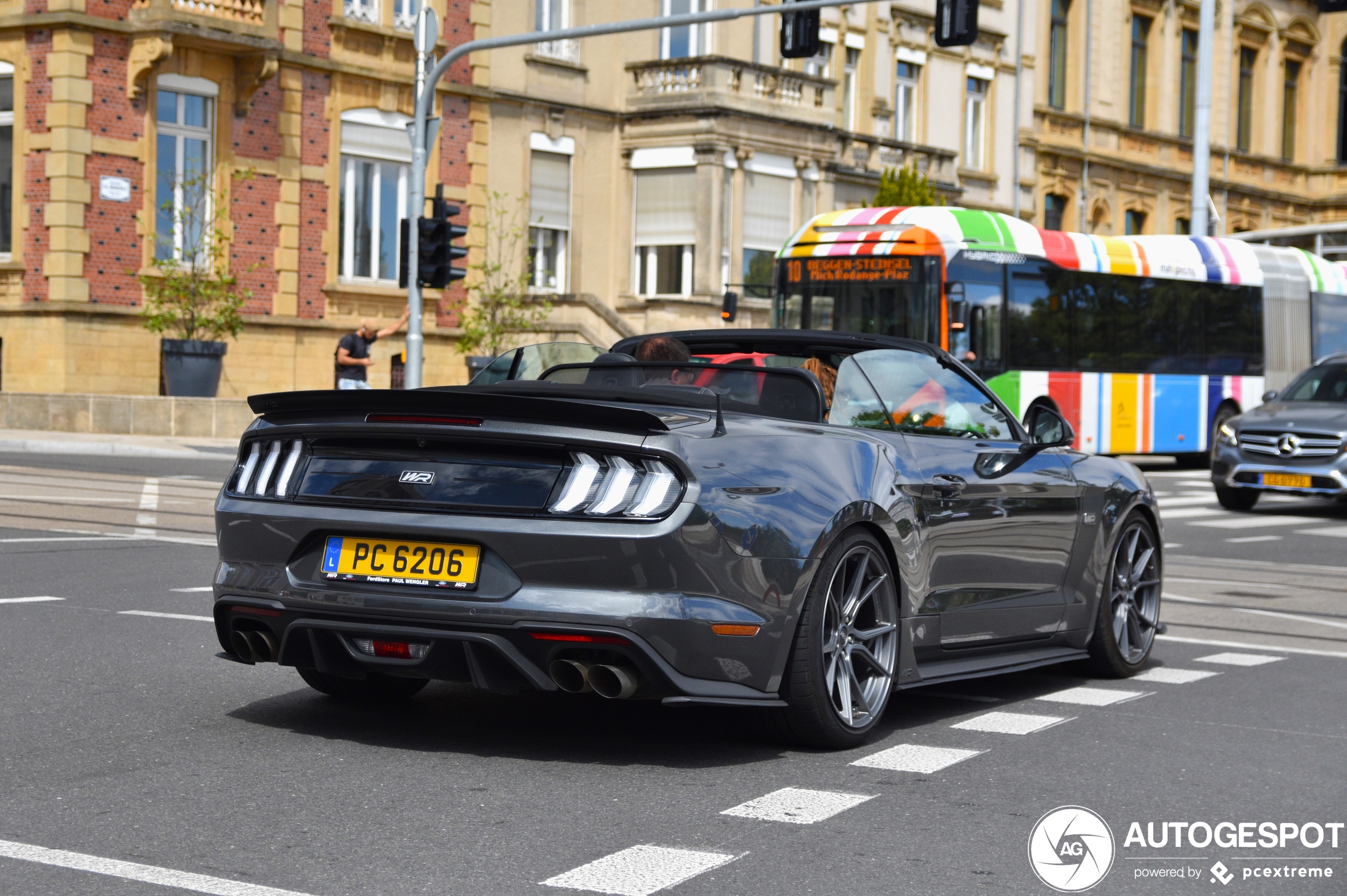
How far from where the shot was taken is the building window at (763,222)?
36.4 metres

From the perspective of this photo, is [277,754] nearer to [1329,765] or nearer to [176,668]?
[176,668]

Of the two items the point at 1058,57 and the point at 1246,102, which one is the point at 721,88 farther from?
the point at 1246,102

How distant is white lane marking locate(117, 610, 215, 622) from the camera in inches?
343

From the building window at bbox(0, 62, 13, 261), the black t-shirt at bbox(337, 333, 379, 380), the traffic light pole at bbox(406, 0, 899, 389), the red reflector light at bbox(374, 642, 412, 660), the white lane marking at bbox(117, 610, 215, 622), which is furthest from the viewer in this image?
the building window at bbox(0, 62, 13, 261)

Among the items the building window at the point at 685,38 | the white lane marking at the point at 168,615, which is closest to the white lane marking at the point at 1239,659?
the white lane marking at the point at 168,615

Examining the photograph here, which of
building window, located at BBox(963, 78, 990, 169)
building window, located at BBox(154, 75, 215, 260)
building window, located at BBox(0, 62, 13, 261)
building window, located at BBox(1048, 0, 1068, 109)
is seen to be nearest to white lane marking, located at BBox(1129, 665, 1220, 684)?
building window, located at BBox(154, 75, 215, 260)

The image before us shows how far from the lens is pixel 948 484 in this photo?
6.55 m

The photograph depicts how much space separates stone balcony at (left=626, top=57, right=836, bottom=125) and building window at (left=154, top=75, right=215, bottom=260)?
32.5 feet

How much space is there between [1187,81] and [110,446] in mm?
39208

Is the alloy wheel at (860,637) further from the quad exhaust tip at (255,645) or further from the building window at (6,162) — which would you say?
the building window at (6,162)

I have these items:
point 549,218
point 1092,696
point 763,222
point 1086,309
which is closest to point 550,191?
point 549,218

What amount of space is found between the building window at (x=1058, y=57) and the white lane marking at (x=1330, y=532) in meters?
32.0

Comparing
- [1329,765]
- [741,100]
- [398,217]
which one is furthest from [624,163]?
[1329,765]

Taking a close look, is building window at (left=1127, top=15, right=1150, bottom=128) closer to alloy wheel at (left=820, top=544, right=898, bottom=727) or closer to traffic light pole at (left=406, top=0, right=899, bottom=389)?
traffic light pole at (left=406, top=0, right=899, bottom=389)
